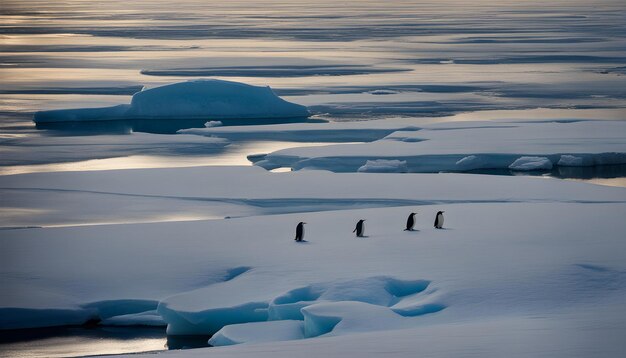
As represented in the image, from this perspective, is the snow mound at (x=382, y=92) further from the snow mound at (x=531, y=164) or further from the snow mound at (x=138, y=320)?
the snow mound at (x=138, y=320)

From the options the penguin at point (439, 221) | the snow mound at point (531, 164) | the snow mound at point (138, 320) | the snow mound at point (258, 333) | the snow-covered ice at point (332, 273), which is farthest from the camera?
the snow mound at point (531, 164)

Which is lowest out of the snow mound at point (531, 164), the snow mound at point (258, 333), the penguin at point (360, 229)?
the snow mound at point (258, 333)

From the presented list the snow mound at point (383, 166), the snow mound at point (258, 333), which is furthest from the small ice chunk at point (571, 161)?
the snow mound at point (258, 333)

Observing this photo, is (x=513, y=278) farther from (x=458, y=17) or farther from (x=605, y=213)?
(x=458, y=17)

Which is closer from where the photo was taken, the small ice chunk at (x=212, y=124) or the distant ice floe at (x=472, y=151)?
the distant ice floe at (x=472, y=151)

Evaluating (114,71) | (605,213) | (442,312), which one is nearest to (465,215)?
(605,213)

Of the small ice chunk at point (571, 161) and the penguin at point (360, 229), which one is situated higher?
the small ice chunk at point (571, 161)
